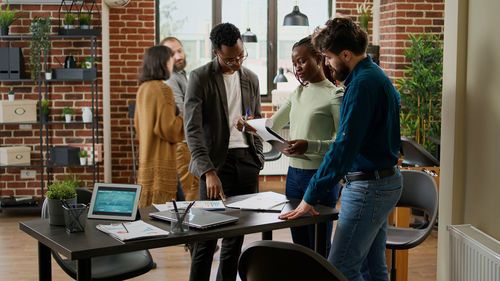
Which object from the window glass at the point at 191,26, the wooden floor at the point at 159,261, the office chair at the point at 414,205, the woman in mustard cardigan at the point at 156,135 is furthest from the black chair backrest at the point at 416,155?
the window glass at the point at 191,26

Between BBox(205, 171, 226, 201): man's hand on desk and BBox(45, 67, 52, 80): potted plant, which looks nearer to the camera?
BBox(205, 171, 226, 201): man's hand on desk

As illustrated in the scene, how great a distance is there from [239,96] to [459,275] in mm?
1533

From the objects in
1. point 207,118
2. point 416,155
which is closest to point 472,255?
point 207,118

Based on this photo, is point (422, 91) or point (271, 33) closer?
point (422, 91)

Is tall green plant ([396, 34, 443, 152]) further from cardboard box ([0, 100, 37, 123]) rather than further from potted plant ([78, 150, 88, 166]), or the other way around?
cardboard box ([0, 100, 37, 123])

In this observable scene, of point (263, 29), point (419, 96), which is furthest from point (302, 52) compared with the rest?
point (263, 29)

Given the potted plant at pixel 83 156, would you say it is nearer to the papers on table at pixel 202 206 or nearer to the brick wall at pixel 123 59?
the brick wall at pixel 123 59

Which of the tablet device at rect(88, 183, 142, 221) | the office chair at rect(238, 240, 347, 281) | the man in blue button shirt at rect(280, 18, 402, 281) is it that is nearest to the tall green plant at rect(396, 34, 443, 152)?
the man in blue button shirt at rect(280, 18, 402, 281)

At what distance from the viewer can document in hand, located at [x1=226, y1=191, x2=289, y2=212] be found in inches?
118

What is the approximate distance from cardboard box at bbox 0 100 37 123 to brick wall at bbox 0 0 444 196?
0.67ft

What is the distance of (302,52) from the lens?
3.22 m

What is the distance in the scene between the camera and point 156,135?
4.38 metres

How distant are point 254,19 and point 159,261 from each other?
427 cm

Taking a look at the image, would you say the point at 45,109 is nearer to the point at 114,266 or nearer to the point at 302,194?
the point at 114,266
